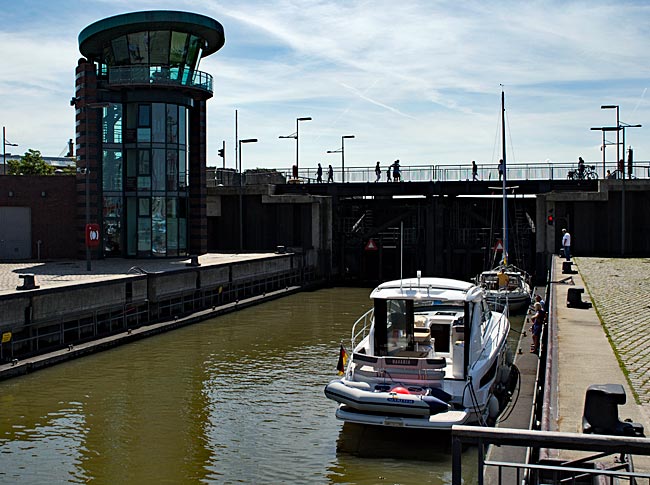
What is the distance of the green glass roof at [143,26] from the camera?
39.4 m

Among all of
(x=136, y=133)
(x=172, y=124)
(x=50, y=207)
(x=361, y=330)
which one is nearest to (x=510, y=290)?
(x=361, y=330)

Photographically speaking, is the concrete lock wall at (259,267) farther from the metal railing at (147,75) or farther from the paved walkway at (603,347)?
the paved walkway at (603,347)

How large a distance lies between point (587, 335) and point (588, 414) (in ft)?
32.8

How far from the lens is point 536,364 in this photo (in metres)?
22.2

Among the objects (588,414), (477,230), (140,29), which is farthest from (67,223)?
(588,414)

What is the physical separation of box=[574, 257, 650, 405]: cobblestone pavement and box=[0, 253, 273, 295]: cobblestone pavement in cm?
1670

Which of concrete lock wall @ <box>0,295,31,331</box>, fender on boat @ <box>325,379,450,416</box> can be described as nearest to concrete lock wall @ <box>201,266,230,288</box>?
concrete lock wall @ <box>0,295,31,331</box>

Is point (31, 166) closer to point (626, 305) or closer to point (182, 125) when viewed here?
point (182, 125)

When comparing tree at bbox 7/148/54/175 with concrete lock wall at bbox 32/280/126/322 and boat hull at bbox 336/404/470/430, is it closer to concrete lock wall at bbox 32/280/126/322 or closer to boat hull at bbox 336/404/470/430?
concrete lock wall at bbox 32/280/126/322

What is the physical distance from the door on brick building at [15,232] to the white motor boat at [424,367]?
2776 centimetres

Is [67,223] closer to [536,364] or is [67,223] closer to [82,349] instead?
[82,349]

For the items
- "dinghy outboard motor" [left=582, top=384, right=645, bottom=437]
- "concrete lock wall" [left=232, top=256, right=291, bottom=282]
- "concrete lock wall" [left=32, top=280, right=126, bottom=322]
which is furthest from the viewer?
"concrete lock wall" [left=232, top=256, right=291, bottom=282]

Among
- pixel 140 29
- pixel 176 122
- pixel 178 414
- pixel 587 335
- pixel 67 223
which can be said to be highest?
pixel 140 29

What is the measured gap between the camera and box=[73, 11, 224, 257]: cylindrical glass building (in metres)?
40.2
